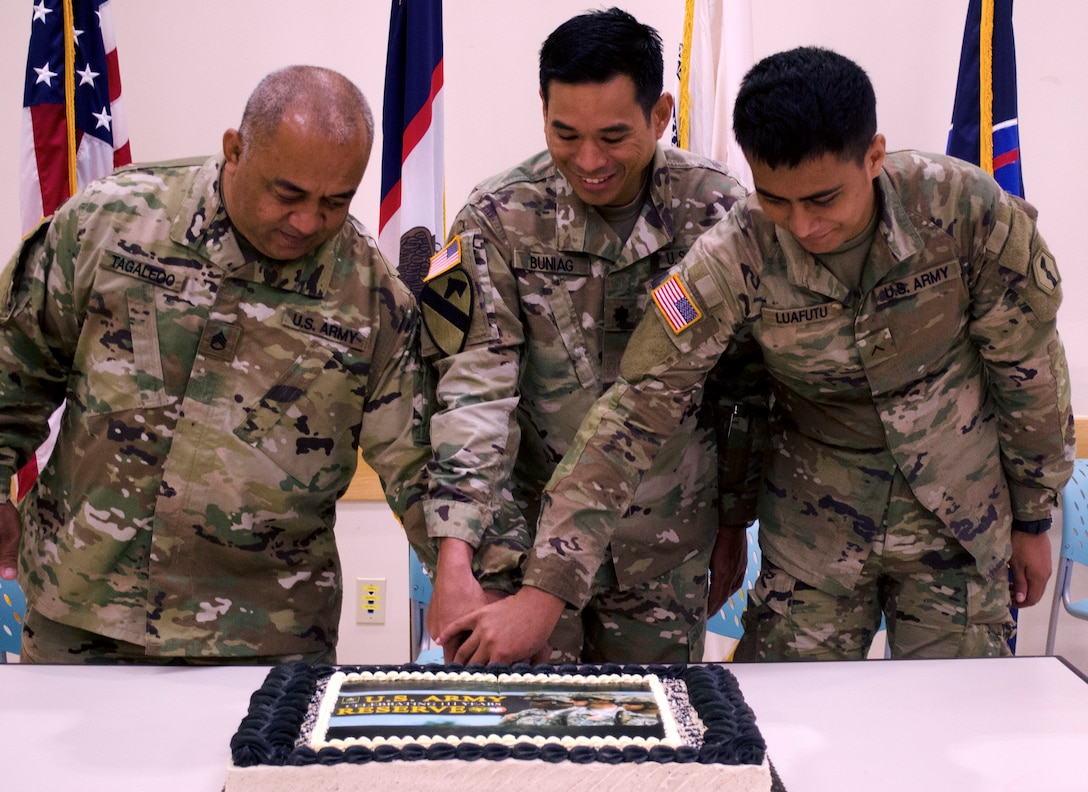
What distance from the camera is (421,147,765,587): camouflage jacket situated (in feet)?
5.95

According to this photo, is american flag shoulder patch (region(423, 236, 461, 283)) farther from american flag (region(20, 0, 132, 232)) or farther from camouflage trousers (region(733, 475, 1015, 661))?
american flag (region(20, 0, 132, 232))

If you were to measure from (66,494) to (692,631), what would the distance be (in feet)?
4.09

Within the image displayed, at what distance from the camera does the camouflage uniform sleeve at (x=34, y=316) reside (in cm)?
164

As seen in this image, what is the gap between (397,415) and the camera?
1.76 m

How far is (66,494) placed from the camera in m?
1.69

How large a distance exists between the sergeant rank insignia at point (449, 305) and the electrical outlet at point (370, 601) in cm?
193

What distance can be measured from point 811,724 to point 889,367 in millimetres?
650

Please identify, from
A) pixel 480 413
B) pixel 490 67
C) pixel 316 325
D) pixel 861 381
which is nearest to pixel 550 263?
pixel 480 413

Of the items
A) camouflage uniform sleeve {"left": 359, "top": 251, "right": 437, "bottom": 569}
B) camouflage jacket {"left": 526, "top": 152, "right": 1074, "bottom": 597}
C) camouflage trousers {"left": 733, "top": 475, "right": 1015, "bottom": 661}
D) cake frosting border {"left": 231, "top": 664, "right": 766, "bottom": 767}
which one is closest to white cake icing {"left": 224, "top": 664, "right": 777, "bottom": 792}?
cake frosting border {"left": 231, "top": 664, "right": 766, "bottom": 767}

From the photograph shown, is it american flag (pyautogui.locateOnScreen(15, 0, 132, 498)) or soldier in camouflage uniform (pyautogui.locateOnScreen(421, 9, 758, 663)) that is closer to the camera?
soldier in camouflage uniform (pyautogui.locateOnScreen(421, 9, 758, 663))

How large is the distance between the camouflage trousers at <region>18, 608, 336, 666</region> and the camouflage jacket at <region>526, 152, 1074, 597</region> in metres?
0.56

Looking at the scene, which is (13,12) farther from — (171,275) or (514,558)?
(514,558)

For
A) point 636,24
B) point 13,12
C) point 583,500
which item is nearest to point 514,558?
point 583,500

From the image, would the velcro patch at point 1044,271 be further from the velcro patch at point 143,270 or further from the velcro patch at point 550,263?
the velcro patch at point 143,270
